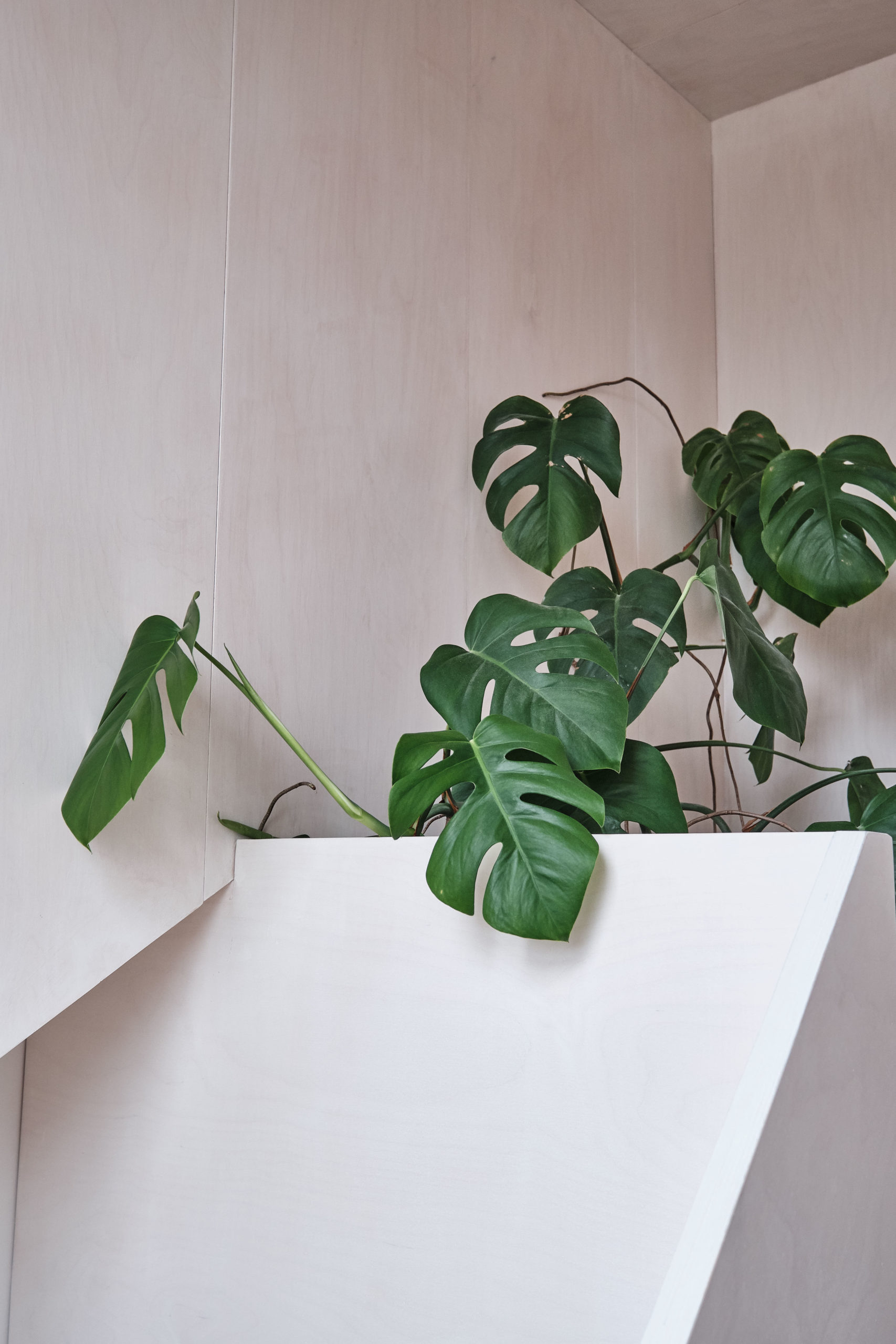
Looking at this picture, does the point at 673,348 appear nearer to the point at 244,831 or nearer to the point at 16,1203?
the point at 244,831

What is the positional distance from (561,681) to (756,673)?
0.40 meters

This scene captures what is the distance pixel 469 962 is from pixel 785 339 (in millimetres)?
1727

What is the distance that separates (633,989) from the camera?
808mm

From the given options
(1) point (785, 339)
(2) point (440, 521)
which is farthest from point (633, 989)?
(1) point (785, 339)

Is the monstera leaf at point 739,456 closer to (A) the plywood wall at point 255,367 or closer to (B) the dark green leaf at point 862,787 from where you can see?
(A) the plywood wall at point 255,367

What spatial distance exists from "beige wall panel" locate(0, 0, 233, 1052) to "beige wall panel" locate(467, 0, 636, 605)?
0.53 metres

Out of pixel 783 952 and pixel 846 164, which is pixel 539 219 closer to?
pixel 846 164

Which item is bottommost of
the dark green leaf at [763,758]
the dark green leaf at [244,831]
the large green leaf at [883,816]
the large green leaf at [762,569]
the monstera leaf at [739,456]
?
the dark green leaf at [244,831]

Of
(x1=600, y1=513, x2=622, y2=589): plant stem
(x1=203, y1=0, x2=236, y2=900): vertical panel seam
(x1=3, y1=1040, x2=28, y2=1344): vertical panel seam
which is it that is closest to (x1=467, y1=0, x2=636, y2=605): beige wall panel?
(x1=600, y1=513, x2=622, y2=589): plant stem

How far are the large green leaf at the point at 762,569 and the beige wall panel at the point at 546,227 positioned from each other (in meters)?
0.21

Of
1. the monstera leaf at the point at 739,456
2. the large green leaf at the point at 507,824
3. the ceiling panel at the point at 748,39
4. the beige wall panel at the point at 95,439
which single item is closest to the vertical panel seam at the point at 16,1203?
the beige wall panel at the point at 95,439

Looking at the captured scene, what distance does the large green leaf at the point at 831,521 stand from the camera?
148 centimetres

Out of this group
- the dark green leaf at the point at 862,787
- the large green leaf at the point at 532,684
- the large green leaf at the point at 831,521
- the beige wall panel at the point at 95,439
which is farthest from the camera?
the dark green leaf at the point at 862,787

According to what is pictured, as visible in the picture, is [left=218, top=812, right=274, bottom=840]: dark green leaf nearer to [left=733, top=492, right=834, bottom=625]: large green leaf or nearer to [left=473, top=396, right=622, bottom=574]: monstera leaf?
[left=473, top=396, right=622, bottom=574]: monstera leaf
